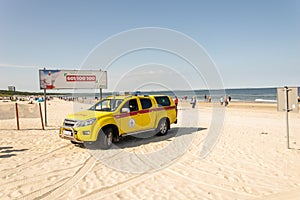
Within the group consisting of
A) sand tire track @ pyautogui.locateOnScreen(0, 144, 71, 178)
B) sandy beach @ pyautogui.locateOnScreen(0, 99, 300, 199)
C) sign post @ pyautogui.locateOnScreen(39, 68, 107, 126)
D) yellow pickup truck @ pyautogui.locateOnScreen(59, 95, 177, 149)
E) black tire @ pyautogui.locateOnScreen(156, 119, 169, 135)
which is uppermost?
sign post @ pyautogui.locateOnScreen(39, 68, 107, 126)

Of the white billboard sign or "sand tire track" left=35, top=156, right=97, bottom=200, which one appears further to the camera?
the white billboard sign

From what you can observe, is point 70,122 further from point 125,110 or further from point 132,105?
point 132,105

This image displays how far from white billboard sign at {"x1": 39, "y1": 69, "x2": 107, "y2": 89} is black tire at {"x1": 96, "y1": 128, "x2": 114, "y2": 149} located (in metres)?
8.93

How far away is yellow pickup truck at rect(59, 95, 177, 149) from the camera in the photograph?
24.3 feet

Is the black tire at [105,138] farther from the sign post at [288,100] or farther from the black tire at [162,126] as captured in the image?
the sign post at [288,100]

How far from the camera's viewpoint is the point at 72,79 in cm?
1562

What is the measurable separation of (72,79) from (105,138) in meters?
9.42

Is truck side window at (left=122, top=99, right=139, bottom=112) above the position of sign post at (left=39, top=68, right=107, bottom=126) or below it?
below

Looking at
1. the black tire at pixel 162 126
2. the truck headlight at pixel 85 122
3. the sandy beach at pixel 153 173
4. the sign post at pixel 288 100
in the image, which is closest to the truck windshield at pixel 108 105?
the truck headlight at pixel 85 122

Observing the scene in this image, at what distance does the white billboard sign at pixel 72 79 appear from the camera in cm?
1453

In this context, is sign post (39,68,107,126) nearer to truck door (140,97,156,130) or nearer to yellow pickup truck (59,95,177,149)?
yellow pickup truck (59,95,177,149)

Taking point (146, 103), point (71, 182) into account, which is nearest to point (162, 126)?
point (146, 103)

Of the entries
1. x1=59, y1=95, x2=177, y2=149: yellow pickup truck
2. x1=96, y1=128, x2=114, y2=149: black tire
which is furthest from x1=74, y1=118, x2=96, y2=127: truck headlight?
x1=96, y1=128, x2=114, y2=149: black tire

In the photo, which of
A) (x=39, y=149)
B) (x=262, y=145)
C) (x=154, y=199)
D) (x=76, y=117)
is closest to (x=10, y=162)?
(x=39, y=149)
